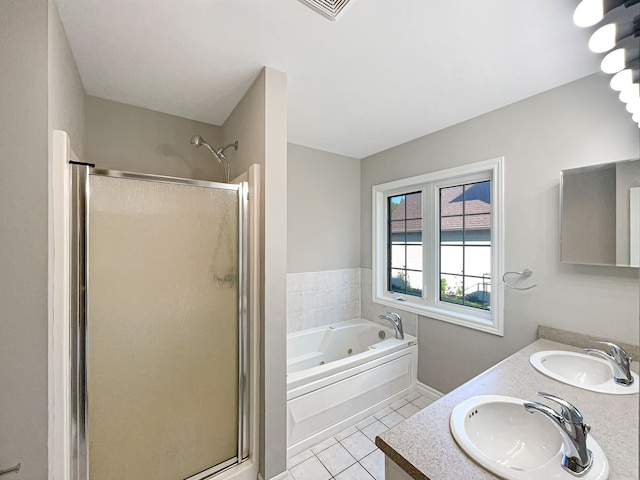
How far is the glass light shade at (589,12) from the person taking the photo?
908 mm

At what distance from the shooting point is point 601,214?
1.41 meters

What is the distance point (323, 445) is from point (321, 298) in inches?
50.4

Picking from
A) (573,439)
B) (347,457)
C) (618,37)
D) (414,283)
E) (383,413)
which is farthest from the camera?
(414,283)

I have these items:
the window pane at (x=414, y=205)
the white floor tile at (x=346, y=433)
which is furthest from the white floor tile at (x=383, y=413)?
the window pane at (x=414, y=205)

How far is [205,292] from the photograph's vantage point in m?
1.48

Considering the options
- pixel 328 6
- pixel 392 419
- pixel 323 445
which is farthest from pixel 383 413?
pixel 328 6

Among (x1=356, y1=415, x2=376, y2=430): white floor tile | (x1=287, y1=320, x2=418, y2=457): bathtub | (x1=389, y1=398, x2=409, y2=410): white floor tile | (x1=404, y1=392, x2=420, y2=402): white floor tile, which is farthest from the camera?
(x1=404, y1=392, x2=420, y2=402): white floor tile

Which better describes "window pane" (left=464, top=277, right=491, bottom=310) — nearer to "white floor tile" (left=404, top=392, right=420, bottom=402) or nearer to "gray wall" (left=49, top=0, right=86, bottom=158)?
"white floor tile" (left=404, top=392, right=420, bottom=402)

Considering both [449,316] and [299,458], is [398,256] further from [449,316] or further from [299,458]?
[299,458]

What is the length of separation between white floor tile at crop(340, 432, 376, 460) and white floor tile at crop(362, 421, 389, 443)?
4 centimetres

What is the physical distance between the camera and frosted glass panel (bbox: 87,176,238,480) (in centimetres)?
123

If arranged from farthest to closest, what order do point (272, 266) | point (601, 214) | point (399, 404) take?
point (399, 404), point (272, 266), point (601, 214)

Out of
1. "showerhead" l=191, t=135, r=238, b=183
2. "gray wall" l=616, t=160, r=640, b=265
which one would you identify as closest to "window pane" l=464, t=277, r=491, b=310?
"gray wall" l=616, t=160, r=640, b=265

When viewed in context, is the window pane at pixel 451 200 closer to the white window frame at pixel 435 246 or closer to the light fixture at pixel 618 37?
the white window frame at pixel 435 246
